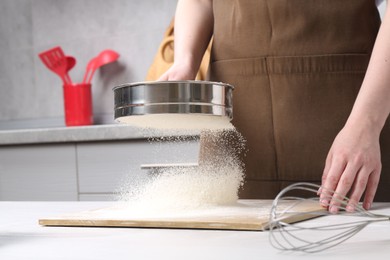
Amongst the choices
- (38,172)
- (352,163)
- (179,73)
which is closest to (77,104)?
(38,172)

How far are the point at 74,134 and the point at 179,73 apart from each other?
84 centimetres

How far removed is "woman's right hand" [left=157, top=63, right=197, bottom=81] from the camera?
1.01 meters

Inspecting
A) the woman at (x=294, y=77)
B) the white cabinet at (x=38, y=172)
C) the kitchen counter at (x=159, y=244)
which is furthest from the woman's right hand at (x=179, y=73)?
the white cabinet at (x=38, y=172)

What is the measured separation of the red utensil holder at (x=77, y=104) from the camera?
211cm

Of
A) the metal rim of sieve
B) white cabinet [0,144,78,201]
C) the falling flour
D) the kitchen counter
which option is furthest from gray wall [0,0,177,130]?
the kitchen counter

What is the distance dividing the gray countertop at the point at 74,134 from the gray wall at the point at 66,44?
396mm

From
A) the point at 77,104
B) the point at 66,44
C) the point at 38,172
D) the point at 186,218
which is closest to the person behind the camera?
the point at 186,218

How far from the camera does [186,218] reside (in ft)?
2.16

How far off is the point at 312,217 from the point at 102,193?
1.16 metres

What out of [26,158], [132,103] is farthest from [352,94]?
[26,158]

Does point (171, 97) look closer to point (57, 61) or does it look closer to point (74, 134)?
point (74, 134)

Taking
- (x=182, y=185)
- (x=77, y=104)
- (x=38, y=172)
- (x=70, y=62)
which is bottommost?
(x=38, y=172)

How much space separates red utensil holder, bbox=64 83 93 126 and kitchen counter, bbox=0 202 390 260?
4.85 ft

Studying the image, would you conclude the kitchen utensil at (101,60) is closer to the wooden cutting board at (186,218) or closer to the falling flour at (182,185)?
the falling flour at (182,185)
